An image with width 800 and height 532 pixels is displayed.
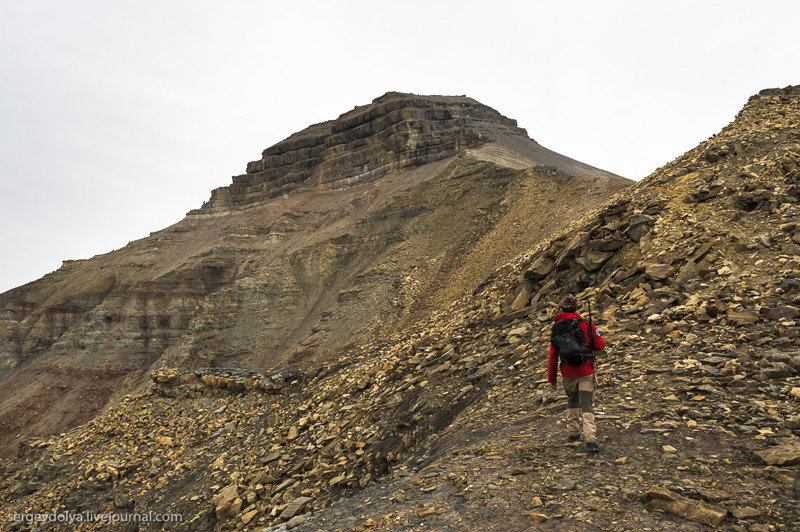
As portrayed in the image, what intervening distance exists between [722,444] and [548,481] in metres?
1.88

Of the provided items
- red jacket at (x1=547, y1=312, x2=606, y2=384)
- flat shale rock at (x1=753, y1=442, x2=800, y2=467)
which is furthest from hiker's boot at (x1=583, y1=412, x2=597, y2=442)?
flat shale rock at (x1=753, y1=442, x2=800, y2=467)

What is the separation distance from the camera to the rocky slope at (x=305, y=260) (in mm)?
23172

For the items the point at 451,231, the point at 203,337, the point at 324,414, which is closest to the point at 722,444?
the point at 324,414

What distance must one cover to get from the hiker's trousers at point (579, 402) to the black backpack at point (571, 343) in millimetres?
229

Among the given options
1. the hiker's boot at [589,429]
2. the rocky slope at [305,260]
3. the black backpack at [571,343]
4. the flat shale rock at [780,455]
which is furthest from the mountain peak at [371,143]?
the flat shale rock at [780,455]

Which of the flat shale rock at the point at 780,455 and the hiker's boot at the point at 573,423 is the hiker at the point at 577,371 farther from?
the flat shale rock at the point at 780,455

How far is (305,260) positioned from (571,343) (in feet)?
86.6

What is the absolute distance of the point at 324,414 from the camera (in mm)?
12695

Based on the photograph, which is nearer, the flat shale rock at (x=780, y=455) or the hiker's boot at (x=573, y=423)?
the flat shale rock at (x=780, y=455)

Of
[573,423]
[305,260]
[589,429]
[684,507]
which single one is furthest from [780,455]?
[305,260]

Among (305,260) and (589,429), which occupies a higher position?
(305,260)

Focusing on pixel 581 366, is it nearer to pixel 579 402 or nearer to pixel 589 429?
pixel 579 402

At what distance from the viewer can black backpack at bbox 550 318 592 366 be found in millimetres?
6344

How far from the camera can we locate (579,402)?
6.36 meters
